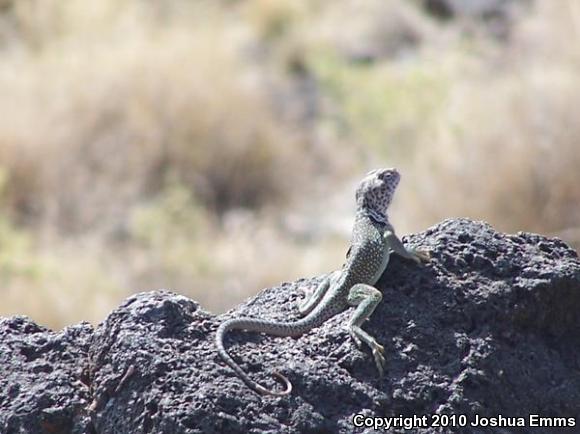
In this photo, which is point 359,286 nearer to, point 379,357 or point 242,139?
point 379,357

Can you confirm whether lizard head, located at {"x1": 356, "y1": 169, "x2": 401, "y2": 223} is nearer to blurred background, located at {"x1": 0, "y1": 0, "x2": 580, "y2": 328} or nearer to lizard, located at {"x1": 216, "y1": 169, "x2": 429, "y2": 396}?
lizard, located at {"x1": 216, "y1": 169, "x2": 429, "y2": 396}

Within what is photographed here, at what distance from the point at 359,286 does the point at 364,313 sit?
0.18 meters

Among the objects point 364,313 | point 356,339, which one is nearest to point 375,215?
point 364,313

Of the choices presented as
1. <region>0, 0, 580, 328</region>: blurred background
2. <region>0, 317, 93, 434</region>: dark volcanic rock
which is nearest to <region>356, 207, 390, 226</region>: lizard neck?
<region>0, 317, 93, 434</region>: dark volcanic rock

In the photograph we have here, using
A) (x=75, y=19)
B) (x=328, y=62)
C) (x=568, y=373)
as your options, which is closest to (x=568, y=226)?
(x=328, y=62)

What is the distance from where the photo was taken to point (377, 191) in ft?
15.8

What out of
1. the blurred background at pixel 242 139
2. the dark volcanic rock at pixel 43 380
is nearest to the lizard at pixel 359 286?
the dark volcanic rock at pixel 43 380

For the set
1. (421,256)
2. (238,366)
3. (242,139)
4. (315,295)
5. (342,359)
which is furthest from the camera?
(242,139)

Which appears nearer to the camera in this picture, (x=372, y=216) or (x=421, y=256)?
(x=421, y=256)

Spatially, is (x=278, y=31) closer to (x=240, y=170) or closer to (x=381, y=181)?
(x=240, y=170)

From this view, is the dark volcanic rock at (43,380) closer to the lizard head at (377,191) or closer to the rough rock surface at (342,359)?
the rough rock surface at (342,359)

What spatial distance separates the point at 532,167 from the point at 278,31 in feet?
40.5

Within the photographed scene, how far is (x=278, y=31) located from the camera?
23.4 metres

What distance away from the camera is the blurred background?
39.7ft
